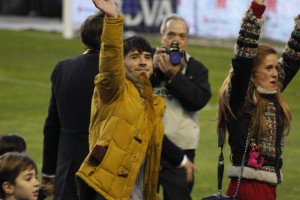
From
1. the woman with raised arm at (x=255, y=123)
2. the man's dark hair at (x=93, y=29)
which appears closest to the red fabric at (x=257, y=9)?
the woman with raised arm at (x=255, y=123)

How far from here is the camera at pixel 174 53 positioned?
29.1 ft

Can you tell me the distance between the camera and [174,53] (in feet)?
29.2

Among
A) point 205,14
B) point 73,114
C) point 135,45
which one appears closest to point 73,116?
point 73,114

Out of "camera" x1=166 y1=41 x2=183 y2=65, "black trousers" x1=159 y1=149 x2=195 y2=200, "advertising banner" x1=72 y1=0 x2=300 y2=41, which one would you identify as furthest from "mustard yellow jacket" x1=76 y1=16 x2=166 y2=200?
"advertising banner" x1=72 y1=0 x2=300 y2=41

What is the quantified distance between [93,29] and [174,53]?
1.67 meters

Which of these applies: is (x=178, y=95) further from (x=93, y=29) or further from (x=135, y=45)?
(x=135, y=45)

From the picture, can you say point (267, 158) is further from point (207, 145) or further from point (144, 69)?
point (207, 145)

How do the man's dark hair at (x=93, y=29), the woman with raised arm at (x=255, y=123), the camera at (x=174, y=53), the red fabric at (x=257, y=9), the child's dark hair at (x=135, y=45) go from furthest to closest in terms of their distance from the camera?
1. the camera at (x=174, y=53)
2. the man's dark hair at (x=93, y=29)
3. the woman with raised arm at (x=255, y=123)
4. the child's dark hair at (x=135, y=45)
5. the red fabric at (x=257, y=9)

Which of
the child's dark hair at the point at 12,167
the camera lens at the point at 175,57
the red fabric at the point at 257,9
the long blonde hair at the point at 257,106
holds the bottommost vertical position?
the child's dark hair at the point at 12,167

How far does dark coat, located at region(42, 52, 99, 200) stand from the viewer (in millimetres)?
7559

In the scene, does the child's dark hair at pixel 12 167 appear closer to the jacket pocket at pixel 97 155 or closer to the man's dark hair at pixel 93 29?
the jacket pocket at pixel 97 155

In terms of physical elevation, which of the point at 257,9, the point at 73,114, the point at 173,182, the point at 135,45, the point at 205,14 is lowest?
the point at 205,14

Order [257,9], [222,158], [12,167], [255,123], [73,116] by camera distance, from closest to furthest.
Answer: [12,167], [257,9], [255,123], [222,158], [73,116]

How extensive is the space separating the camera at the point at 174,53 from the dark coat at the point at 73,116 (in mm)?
1334
